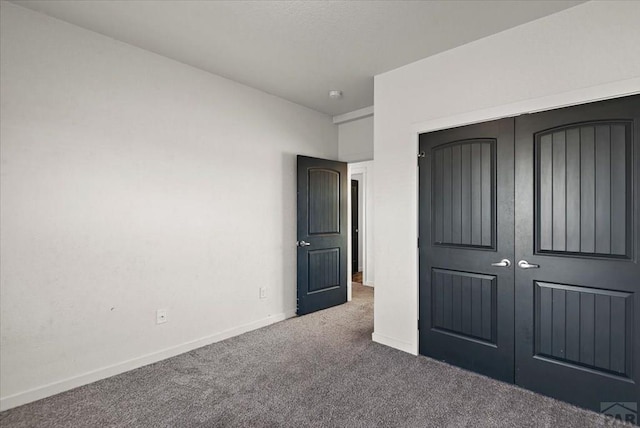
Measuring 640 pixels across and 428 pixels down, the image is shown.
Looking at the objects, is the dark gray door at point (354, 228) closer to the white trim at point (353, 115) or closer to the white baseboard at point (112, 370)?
the white trim at point (353, 115)

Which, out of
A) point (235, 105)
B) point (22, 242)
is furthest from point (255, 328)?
point (235, 105)

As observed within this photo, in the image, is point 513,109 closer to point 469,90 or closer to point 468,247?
point 469,90

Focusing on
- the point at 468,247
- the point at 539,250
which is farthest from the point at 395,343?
the point at 539,250

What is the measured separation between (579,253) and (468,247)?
0.72 metres

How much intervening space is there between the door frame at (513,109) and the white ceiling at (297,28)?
18.1 inches

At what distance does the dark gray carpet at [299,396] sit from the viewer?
1987 mm

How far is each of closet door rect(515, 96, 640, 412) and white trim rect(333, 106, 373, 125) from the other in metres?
2.12

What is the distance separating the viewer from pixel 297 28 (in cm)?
242

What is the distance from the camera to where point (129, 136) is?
8.79ft

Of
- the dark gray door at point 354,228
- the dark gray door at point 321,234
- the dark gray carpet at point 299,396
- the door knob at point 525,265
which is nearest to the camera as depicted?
the dark gray carpet at point 299,396

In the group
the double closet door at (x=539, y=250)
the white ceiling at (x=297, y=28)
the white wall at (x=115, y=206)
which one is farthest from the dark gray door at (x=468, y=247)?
the white wall at (x=115, y=206)

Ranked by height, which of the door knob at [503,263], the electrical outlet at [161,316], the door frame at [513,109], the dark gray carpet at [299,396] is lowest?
the dark gray carpet at [299,396]

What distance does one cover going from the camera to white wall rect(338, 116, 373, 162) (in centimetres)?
437

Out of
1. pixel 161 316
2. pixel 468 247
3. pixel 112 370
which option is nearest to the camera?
pixel 112 370
